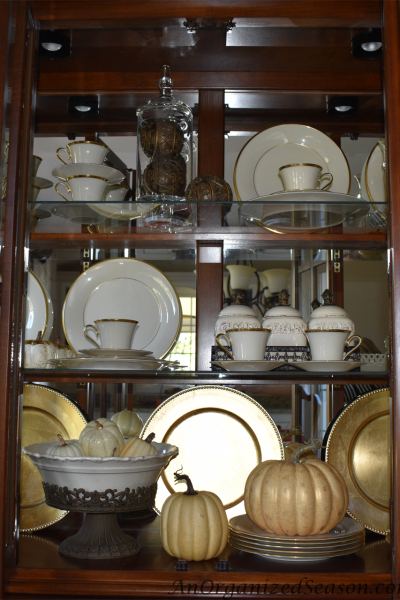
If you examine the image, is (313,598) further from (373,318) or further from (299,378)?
(373,318)

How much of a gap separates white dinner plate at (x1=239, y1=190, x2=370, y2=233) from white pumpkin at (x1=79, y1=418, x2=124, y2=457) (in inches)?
19.6

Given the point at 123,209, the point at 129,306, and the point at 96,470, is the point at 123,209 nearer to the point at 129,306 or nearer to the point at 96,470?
the point at 129,306

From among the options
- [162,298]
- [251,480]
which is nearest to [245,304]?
[162,298]

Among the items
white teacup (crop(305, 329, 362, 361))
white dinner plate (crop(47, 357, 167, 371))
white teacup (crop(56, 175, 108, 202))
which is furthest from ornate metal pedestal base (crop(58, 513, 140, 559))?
white teacup (crop(56, 175, 108, 202))

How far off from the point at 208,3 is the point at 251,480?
879mm

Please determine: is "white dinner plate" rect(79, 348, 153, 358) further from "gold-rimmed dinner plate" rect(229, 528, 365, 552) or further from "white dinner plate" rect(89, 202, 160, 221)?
"gold-rimmed dinner plate" rect(229, 528, 365, 552)

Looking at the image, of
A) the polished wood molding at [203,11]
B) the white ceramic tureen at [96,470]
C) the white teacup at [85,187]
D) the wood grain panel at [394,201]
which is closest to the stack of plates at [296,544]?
the wood grain panel at [394,201]

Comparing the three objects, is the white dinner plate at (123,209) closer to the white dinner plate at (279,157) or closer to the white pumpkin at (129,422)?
the white dinner plate at (279,157)

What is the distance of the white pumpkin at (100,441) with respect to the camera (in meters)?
0.91

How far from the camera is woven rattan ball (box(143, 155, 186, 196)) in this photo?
3.56 feet

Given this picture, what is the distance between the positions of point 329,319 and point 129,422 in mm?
508

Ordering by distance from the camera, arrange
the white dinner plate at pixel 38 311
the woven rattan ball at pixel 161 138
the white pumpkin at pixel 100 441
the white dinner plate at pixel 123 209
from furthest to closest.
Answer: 1. the white dinner plate at pixel 38 311
2. the woven rattan ball at pixel 161 138
3. the white dinner plate at pixel 123 209
4. the white pumpkin at pixel 100 441

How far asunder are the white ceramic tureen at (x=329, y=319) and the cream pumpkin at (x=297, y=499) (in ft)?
0.96

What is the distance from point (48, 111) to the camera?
130 centimetres
